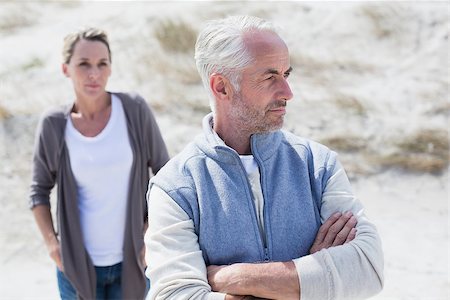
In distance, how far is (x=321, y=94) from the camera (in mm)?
7500

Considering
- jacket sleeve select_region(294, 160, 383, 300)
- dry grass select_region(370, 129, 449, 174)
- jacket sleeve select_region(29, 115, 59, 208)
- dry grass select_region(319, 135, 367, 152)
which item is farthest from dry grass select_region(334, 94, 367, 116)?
jacket sleeve select_region(294, 160, 383, 300)

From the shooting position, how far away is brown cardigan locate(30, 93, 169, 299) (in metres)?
2.65

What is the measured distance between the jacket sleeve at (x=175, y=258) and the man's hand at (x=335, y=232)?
0.29m

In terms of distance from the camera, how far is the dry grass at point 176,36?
849cm

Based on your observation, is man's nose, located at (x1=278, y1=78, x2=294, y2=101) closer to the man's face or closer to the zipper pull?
the man's face

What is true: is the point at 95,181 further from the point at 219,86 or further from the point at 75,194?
the point at 219,86

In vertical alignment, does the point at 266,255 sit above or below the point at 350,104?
above

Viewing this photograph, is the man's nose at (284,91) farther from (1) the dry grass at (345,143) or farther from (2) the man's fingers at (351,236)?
(1) the dry grass at (345,143)

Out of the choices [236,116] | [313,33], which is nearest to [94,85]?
[236,116]

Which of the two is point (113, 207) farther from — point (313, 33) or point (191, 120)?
point (313, 33)

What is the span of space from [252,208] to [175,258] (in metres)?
0.24

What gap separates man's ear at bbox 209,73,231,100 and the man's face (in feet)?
0.12

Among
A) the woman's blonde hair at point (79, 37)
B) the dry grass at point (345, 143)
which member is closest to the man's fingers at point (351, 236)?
the woman's blonde hair at point (79, 37)

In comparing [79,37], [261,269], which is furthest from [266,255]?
[79,37]
